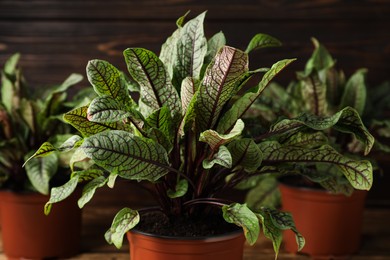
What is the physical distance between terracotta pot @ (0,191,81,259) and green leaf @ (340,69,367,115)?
0.77 m

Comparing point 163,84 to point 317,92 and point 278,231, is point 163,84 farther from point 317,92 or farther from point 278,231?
point 317,92

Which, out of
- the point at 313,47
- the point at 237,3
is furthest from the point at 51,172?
the point at 313,47

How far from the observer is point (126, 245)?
1605mm

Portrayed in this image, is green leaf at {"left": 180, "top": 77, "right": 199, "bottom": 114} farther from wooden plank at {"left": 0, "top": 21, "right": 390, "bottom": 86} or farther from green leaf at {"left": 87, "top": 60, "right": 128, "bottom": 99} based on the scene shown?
wooden plank at {"left": 0, "top": 21, "right": 390, "bottom": 86}

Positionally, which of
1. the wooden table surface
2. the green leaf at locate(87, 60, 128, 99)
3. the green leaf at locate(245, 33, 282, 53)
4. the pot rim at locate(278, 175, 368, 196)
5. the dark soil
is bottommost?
the wooden table surface

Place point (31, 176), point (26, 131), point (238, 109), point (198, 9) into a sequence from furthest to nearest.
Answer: point (198, 9), point (26, 131), point (31, 176), point (238, 109)

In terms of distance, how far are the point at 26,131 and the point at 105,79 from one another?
49 cm

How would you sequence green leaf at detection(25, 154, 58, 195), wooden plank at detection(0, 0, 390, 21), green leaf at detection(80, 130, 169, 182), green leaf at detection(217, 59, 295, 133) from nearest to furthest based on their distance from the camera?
1. green leaf at detection(80, 130, 169, 182)
2. green leaf at detection(217, 59, 295, 133)
3. green leaf at detection(25, 154, 58, 195)
4. wooden plank at detection(0, 0, 390, 21)

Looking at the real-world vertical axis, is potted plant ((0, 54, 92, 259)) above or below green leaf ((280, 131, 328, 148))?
below

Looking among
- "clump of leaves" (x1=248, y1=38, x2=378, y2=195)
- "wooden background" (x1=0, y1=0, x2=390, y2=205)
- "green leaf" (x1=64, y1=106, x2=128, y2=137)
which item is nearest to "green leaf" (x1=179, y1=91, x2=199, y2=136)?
"green leaf" (x1=64, y1=106, x2=128, y2=137)

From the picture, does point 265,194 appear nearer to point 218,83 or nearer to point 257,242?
point 257,242

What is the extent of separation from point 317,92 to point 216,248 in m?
0.56

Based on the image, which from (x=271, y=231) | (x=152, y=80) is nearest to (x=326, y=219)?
(x=271, y=231)

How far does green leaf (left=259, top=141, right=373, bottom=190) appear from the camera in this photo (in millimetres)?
1152
